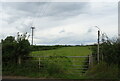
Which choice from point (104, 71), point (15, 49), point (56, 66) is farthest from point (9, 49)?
point (104, 71)

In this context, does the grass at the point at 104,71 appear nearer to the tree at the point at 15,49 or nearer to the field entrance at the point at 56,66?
the field entrance at the point at 56,66

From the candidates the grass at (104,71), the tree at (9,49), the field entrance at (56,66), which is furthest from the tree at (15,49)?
the grass at (104,71)

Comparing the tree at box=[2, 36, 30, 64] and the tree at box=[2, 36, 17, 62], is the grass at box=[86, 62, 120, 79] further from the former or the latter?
the tree at box=[2, 36, 17, 62]

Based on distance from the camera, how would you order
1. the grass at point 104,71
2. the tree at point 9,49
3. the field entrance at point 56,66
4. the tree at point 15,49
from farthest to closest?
the tree at point 9,49 < the tree at point 15,49 < the field entrance at point 56,66 < the grass at point 104,71

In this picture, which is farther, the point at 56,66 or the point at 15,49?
the point at 15,49

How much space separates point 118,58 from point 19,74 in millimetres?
7100

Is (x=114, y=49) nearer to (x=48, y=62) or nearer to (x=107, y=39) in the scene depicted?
(x=107, y=39)

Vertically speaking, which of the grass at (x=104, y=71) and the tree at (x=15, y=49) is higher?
the tree at (x=15, y=49)

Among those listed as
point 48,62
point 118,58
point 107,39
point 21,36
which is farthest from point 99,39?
point 21,36

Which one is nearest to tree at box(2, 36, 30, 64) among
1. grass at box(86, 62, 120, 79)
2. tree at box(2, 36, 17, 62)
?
tree at box(2, 36, 17, 62)

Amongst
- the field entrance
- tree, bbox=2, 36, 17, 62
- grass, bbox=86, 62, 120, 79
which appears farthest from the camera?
tree, bbox=2, 36, 17, 62

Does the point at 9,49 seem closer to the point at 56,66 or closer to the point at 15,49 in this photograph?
the point at 15,49

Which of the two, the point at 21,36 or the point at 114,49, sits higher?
the point at 21,36

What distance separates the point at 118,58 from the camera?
1456 cm
